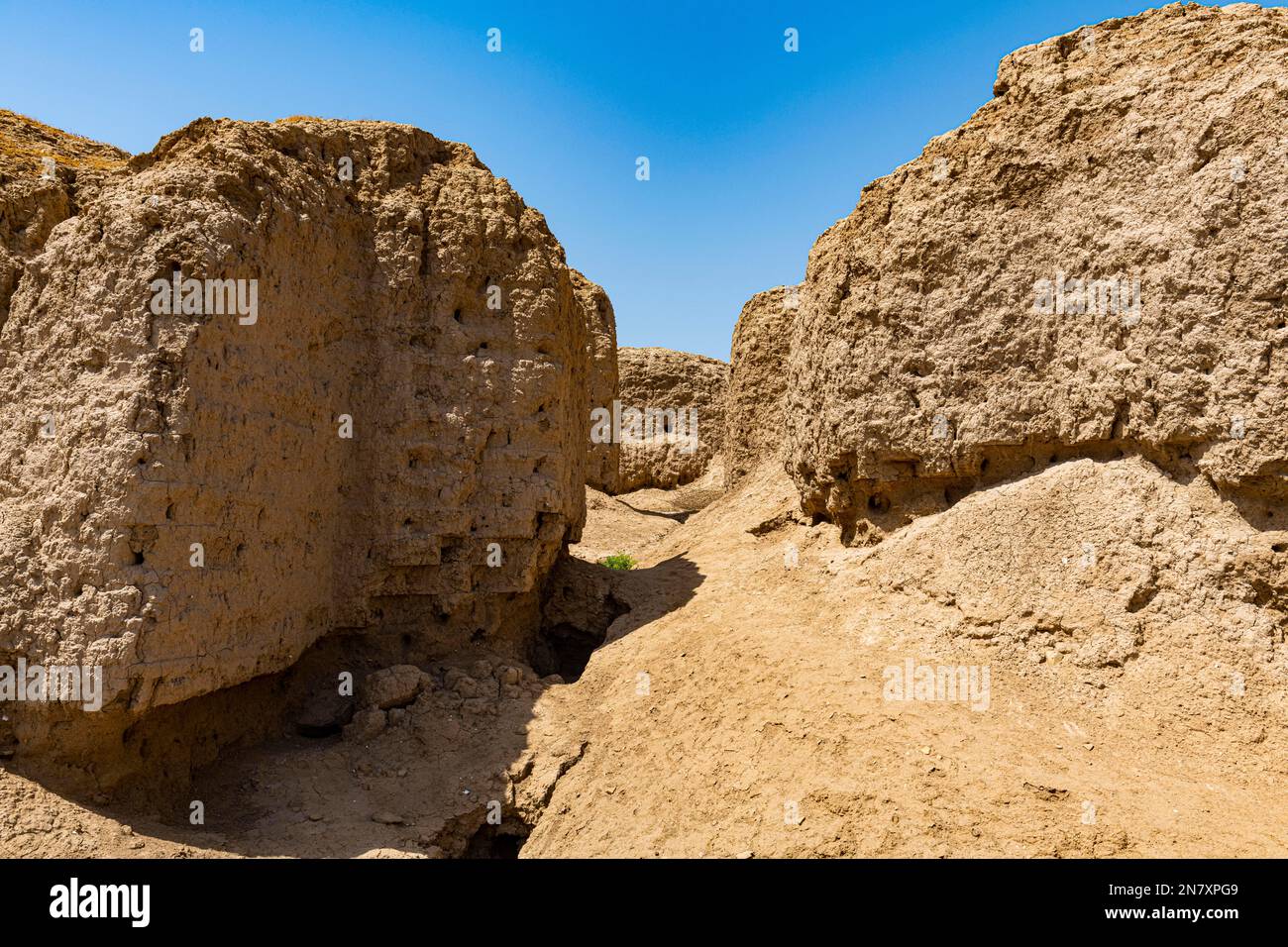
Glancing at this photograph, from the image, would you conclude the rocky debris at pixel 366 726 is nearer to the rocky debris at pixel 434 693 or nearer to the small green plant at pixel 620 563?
the rocky debris at pixel 434 693

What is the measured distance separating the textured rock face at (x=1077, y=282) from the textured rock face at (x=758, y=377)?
13.8 feet

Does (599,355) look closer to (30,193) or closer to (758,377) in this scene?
(758,377)

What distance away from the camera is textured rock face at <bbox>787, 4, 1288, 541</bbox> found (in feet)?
18.7

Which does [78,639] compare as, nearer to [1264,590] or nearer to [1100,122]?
[1264,590]

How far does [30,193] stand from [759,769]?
6554 mm

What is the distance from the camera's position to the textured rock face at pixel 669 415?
22531 mm

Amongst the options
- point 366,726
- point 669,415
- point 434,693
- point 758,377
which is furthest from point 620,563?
point 669,415

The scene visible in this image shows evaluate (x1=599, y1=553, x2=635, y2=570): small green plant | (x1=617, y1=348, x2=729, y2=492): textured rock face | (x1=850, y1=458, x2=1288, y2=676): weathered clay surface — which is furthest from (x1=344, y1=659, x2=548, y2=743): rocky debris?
(x1=617, y1=348, x2=729, y2=492): textured rock face

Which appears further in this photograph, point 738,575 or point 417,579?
point 738,575

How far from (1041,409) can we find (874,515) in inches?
74.5

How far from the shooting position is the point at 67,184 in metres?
6.02

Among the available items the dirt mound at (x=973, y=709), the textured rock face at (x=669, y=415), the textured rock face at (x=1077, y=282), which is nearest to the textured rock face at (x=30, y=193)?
the dirt mound at (x=973, y=709)

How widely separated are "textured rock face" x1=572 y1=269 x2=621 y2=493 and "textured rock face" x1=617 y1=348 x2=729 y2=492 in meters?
2.70

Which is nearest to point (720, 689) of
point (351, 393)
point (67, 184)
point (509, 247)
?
point (351, 393)
